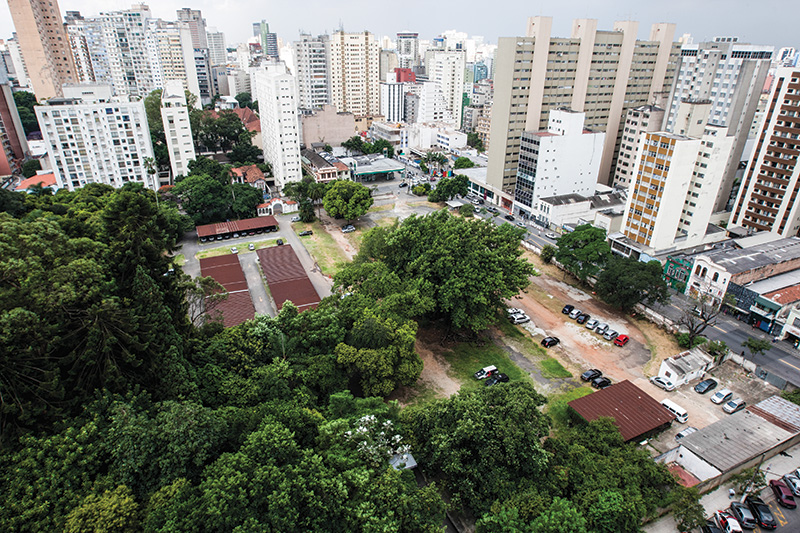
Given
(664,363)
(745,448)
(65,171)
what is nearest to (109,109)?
(65,171)

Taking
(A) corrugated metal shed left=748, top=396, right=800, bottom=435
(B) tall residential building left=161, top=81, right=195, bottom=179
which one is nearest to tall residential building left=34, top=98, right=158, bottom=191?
(B) tall residential building left=161, top=81, right=195, bottom=179

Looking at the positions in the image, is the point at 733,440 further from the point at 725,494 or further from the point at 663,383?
the point at 663,383

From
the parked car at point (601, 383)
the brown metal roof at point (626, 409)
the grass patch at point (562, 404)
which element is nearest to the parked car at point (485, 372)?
the grass patch at point (562, 404)

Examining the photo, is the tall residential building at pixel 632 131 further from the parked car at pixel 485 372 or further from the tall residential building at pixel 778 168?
the parked car at pixel 485 372

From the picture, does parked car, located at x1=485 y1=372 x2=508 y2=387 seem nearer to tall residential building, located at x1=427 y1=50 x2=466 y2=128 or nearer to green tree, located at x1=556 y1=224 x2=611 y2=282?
green tree, located at x1=556 y1=224 x2=611 y2=282

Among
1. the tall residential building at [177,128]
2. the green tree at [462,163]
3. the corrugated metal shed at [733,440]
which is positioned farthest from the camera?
the green tree at [462,163]

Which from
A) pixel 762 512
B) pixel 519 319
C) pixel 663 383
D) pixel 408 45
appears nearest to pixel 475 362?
pixel 519 319

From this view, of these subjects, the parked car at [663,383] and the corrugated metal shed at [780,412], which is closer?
the corrugated metal shed at [780,412]
